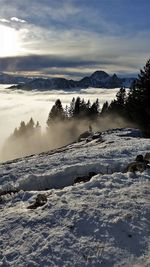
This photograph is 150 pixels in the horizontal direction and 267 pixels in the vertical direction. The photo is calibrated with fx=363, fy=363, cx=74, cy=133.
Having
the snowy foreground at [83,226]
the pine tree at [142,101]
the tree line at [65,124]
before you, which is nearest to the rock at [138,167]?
the snowy foreground at [83,226]

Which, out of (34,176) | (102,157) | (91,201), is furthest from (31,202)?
(102,157)

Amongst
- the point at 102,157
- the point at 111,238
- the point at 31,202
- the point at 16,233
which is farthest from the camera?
the point at 102,157

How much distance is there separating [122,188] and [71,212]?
223cm

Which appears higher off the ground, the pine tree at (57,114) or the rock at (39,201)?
the rock at (39,201)

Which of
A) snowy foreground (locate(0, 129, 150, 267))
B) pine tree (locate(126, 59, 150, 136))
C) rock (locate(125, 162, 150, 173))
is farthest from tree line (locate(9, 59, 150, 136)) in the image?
snowy foreground (locate(0, 129, 150, 267))

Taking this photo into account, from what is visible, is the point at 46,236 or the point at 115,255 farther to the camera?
the point at 46,236

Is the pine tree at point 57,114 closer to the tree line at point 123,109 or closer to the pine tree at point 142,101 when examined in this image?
the tree line at point 123,109

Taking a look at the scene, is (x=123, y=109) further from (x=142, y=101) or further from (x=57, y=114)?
(x=57, y=114)

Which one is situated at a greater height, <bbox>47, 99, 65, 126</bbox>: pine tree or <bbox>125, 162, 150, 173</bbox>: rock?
<bbox>125, 162, 150, 173</bbox>: rock

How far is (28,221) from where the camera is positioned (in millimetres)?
9828

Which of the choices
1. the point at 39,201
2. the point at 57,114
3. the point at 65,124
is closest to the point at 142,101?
the point at 39,201

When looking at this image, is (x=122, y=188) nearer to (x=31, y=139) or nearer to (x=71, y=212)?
(x=71, y=212)

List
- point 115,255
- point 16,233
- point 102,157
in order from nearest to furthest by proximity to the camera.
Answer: point 115,255
point 16,233
point 102,157

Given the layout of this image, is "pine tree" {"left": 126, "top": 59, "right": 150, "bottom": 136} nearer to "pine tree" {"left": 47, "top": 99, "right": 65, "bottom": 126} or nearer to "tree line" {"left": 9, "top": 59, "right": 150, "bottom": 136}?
"tree line" {"left": 9, "top": 59, "right": 150, "bottom": 136}
